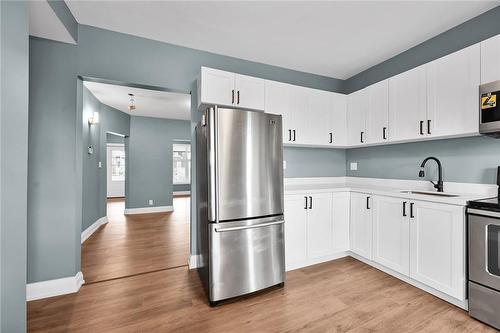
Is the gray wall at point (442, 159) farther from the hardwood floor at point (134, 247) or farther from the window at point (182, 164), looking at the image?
the window at point (182, 164)

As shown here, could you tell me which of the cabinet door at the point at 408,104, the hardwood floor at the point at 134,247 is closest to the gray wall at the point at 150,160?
the hardwood floor at the point at 134,247

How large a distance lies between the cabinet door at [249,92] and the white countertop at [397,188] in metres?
1.17

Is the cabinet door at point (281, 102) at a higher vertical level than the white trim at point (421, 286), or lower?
higher

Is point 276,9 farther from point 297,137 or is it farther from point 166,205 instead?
point 166,205

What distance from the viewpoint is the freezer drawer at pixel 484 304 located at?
1.73m

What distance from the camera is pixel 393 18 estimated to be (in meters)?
2.33

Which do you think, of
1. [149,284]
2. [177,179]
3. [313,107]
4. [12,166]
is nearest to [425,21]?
[313,107]

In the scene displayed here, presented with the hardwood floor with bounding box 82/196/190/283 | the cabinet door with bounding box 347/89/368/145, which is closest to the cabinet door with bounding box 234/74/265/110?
the cabinet door with bounding box 347/89/368/145

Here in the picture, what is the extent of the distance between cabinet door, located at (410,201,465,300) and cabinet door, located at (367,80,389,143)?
1066 millimetres

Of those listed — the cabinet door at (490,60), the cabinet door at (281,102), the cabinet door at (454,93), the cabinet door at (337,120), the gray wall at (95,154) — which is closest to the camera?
the cabinet door at (490,60)

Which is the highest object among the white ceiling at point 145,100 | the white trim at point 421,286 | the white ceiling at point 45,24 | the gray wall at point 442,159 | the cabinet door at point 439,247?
the white ceiling at point 145,100

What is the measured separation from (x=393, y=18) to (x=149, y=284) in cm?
387

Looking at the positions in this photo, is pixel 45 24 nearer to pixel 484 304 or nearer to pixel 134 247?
pixel 134 247

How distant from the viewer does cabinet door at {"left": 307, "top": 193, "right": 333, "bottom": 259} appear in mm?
2867
